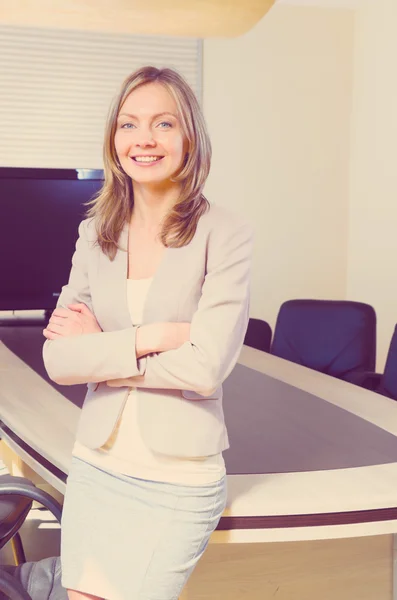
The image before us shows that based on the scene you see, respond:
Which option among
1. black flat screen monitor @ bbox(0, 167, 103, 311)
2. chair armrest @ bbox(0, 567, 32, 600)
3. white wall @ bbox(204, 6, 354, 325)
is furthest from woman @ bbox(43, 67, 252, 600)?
white wall @ bbox(204, 6, 354, 325)

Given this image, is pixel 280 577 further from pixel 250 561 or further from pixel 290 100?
pixel 290 100

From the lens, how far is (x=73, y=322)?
5.48ft

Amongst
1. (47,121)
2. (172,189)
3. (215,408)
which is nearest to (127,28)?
(172,189)

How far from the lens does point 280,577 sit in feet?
6.87

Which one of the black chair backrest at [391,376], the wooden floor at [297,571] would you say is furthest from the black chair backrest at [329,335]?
the wooden floor at [297,571]

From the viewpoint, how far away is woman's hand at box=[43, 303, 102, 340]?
1659 millimetres

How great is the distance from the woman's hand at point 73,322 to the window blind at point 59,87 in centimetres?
418

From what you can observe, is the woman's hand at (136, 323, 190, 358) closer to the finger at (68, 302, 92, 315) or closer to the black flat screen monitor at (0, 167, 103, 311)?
the finger at (68, 302, 92, 315)

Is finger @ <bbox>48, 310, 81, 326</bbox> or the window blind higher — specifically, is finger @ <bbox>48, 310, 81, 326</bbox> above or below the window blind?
below

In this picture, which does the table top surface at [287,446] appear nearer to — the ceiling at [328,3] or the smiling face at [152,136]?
the smiling face at [152,136]

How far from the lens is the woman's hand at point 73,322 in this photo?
1.66 metres

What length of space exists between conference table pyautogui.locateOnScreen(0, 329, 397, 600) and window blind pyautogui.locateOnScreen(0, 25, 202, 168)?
327 centimetres

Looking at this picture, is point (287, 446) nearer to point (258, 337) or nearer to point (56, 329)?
point (56, 329)

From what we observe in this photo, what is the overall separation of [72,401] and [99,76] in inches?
148
